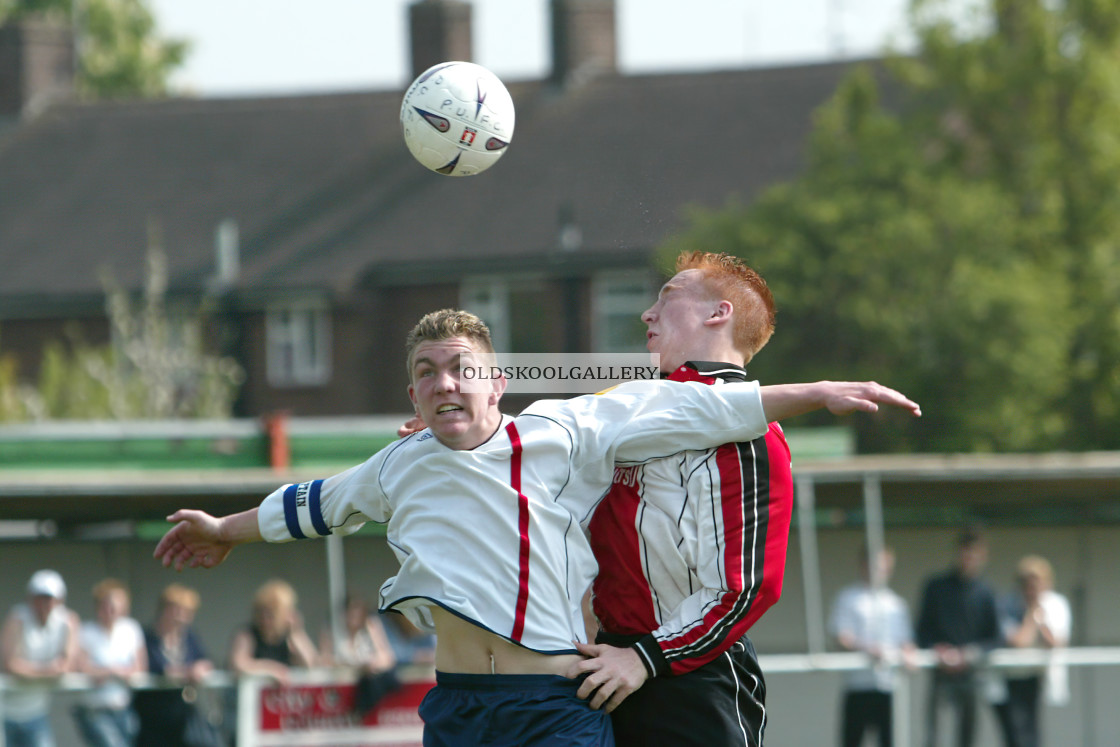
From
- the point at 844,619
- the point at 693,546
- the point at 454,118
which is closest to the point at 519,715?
the point at 693,546

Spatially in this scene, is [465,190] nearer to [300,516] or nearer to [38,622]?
[38,622]

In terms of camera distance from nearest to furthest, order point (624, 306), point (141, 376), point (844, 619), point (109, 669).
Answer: point (624, 306), point (109, 669), point (844, 619), point (141, 376)

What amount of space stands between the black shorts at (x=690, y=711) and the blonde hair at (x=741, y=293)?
920mm

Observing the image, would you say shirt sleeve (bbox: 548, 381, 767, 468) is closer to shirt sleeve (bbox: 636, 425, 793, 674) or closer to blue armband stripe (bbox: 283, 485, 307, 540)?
shirt sleeve (bbox: 636, 425, 793, 674)

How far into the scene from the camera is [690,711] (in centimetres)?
393

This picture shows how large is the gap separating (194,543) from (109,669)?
6.26 m

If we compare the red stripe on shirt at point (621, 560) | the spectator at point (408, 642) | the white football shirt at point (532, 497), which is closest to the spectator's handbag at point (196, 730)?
the spectator at point (408, 642)

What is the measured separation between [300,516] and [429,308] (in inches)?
991

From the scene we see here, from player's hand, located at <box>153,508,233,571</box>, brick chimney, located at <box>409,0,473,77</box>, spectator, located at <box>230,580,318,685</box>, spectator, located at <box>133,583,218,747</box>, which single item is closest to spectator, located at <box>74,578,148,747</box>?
spectator, located at <box>133,583,218,747</box>

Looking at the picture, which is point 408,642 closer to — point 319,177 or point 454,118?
point 454,118

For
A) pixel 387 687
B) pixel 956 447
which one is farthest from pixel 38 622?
pixel 956 447

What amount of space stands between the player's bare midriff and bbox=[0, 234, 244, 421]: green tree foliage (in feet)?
70.9

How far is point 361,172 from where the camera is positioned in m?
32.9

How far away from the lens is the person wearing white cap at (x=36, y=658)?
32.6 ft
